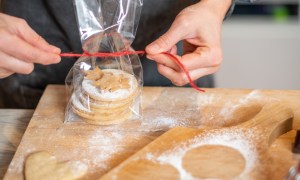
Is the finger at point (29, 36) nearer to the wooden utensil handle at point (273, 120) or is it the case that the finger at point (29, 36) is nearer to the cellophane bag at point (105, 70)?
the cellophane bag at point (105, 70)

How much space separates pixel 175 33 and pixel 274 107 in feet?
0.81

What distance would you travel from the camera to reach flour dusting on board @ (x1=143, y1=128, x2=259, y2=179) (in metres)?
0.80

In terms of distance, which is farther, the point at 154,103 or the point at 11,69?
the point at 154,103

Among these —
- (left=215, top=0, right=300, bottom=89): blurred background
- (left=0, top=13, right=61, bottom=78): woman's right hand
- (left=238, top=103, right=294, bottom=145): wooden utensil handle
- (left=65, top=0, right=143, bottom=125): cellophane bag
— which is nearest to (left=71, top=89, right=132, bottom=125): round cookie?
(left=65, top=0, right=143, bottom=125): cellophane bag


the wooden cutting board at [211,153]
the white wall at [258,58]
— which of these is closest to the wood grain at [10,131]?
the wooden cutting board at [211,153]

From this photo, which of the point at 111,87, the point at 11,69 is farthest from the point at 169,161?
the point at 11,69

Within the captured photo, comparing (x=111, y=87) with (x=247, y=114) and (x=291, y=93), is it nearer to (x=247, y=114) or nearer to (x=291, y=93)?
(x=247, y=114)

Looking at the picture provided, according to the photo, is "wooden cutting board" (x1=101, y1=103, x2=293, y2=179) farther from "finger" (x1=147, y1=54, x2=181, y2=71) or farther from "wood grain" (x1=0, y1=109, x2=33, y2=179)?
"wood grain" (x1=0, y1=109, x2=33, y2=179)

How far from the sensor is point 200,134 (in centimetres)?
87

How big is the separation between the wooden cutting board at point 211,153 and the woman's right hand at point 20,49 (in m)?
0.25

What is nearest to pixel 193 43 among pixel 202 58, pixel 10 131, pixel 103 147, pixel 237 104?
pixel 202 58

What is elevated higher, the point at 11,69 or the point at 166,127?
the point at 11,69

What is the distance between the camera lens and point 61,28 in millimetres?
1162

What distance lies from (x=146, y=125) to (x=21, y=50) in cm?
29
